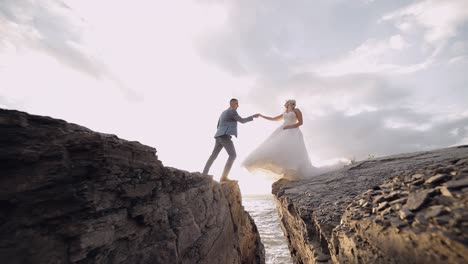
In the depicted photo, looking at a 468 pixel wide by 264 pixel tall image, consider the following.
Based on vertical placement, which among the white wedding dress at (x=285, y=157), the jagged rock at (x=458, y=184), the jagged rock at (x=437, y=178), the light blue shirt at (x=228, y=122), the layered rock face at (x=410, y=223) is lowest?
the layered rock face at (x=410, y=223)

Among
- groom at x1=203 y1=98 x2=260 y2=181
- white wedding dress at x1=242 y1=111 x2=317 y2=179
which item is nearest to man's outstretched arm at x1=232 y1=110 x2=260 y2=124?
groom at x1=203 y1=98 x2=260 y2=181

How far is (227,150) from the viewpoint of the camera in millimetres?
6160

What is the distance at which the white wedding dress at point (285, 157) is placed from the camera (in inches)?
257

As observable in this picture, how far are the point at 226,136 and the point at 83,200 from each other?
13.7 ft

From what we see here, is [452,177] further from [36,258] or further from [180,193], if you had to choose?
[36,258]

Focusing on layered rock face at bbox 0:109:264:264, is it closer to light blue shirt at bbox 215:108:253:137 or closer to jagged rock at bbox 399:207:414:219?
light blue shirt at bbox 215:108:253:137

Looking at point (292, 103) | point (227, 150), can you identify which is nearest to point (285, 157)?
point (227, 150)

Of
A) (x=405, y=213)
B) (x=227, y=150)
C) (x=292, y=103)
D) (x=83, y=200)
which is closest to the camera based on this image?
(x=405, y=213)

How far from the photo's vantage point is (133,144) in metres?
3.17

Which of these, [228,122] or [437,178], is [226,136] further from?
[437,178]

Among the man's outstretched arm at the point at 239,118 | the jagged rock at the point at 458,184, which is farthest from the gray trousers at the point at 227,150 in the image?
the jagged rock at the point at 458,184

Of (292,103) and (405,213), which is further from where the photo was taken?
(292,103)

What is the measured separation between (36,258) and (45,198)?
0.58 meters

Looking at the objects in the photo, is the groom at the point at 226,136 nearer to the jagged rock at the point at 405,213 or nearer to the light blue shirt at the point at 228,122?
the light blue shirt at the point at 228,122
